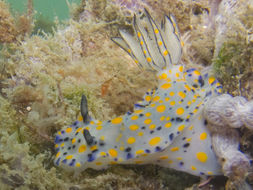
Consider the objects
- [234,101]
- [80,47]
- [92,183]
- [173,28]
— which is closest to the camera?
[234,101]

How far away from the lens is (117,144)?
196cm

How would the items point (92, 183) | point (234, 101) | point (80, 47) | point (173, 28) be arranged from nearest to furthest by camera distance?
point (234, 101) < point (92, 183) < point (173, 28) < point (80, 47)

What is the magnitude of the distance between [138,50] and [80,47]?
1.27 meters

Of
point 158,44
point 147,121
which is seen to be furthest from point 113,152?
point 158,44

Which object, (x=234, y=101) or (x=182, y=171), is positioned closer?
(x=234, y=101)

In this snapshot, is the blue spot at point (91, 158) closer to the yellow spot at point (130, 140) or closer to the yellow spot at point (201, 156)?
the yellow spot at point (130, 140)

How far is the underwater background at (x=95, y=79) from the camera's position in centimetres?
204

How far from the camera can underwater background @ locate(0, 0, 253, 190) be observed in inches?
80.2

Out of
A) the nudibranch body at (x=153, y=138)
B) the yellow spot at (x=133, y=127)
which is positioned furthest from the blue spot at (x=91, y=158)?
the yellow spot at (x=133, y=127)

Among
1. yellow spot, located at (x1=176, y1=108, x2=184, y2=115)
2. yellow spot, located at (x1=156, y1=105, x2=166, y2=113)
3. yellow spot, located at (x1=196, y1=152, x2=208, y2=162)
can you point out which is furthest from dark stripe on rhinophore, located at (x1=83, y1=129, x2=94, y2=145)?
yellow spot, located at (x1=196, y1=152, x2=208, y2=162)

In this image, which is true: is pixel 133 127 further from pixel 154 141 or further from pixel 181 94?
pixel 181 94

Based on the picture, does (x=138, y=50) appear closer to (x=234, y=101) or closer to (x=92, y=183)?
(x=234, y=101)

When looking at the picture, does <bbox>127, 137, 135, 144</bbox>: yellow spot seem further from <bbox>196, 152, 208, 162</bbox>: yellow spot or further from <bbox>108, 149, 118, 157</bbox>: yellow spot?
<bbox>196, 152, 208, 162</bbox>: yellow spot

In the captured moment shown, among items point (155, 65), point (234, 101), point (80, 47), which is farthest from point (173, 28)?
point (80, 47)
